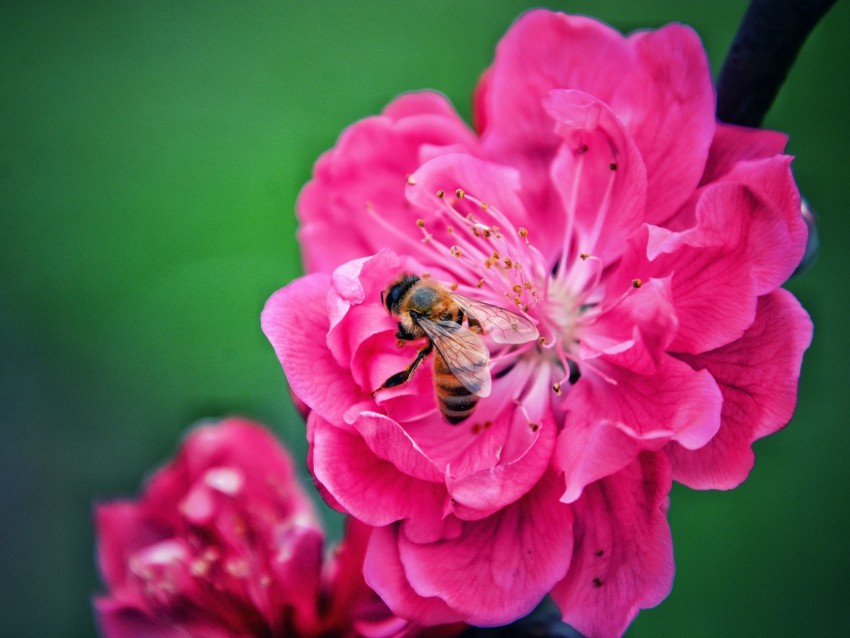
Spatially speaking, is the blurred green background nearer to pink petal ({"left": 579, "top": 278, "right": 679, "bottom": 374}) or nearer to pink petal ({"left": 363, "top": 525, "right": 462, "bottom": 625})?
pink petal ({"left": 363, "top": 525, "right": 462, "bottom": 625})

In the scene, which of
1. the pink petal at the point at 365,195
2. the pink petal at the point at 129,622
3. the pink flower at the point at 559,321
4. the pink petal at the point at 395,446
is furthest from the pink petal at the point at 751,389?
the pink petal at the point at 129,622

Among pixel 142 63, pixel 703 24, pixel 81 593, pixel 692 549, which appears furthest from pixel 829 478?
pixel 142 63

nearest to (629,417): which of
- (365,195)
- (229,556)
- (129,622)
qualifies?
(365,195)

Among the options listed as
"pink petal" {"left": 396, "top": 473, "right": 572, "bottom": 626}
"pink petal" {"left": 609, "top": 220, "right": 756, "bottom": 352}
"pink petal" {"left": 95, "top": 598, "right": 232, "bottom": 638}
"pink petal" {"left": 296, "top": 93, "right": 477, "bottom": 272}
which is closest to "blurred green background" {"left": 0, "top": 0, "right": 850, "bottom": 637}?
"pink petal" {"left": 95, "top": 598, "right": 232, "bottom": 638}

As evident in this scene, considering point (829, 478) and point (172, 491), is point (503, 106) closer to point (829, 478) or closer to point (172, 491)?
point (172, 491)

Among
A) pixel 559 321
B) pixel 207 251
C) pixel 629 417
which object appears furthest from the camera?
pixel 207 251

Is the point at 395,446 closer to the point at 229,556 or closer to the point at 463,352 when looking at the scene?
the point at 463,352

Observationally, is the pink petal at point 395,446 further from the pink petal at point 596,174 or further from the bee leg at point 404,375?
the pink petal at point 596,174
